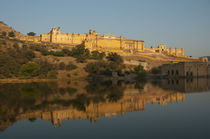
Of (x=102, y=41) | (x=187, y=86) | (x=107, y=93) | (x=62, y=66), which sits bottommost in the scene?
(x=107, y=93)

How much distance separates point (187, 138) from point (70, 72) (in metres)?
32.7

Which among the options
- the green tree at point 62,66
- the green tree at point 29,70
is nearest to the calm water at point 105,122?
the green tree at point 29,70

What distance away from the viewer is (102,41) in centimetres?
8612

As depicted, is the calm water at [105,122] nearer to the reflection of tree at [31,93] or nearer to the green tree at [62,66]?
the reflection of tree at [31,93]

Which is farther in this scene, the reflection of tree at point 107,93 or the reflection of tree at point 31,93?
the reflection of tree at point 31,93

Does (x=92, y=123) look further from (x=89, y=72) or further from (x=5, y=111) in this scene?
(x=89, y=72)

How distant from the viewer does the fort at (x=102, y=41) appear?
75750 mm

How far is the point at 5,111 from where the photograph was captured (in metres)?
8.95

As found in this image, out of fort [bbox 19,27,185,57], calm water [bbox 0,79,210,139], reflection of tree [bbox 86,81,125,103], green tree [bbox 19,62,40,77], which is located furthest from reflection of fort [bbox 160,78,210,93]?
fort [bbox 19,27,185,57]

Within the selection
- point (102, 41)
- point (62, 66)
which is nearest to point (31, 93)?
point (62, 66)

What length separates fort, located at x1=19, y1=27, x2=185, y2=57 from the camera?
75.8 meters

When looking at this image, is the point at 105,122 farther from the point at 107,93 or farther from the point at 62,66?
the point at 62,66

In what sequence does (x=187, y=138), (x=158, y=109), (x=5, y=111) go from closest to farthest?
(x=187, y=138), (x=5, y=111), (x=158, y=109)

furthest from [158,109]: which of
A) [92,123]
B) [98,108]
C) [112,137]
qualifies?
[112,137]
